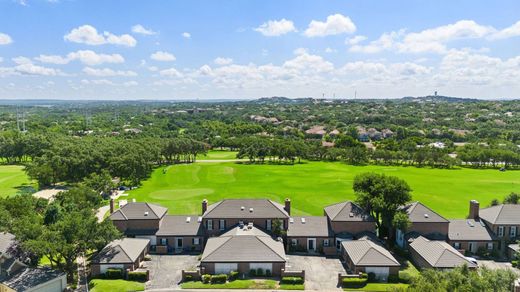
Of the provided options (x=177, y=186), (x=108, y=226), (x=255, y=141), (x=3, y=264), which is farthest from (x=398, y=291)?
(x=255, y=141)

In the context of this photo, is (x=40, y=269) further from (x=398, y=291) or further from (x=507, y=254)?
(x=507, y=254)

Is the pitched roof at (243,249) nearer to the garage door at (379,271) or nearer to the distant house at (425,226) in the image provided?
the garage door at (379,271)

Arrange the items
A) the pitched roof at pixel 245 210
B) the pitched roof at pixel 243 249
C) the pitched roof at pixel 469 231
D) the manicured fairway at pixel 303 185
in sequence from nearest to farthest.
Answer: the pitched roof at pixel 243 249 < the pitched roof at pixel 469 231 < the pitched roof at pixel 245 210 < the manicured fairway at pixel 303 185

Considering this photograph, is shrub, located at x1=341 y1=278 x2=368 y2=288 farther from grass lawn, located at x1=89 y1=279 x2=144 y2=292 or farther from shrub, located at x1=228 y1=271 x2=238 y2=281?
grass lawn, located at x1=89 y1=279 x2=144 y2=292

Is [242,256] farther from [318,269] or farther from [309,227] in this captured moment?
[309,227]

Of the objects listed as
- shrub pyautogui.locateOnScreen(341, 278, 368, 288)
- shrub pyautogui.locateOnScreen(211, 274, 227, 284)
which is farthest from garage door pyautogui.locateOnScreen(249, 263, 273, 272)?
shrub pyautogui.locateOnScreen(341, 278, 368, 288)

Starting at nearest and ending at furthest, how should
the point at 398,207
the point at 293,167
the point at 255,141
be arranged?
the point at 398,207
the point at 293,167
the point at 255,141

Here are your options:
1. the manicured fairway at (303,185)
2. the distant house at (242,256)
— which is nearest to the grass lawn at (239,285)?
the distant house at (242,256)

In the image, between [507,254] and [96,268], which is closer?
[96,268]
